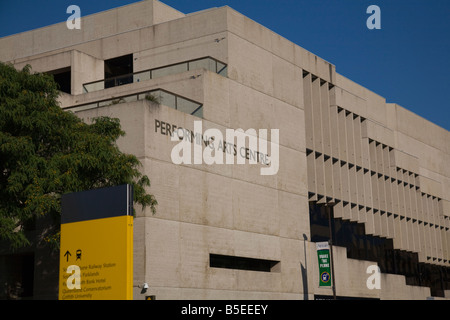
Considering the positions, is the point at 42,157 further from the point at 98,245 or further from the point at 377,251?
the point at 377,251

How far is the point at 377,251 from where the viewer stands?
54812 millimetres

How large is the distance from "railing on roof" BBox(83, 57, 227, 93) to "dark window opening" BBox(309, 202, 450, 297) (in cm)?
1263

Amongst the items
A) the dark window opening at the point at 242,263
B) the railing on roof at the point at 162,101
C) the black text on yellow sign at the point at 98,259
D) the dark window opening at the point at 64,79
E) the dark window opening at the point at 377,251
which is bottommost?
the black text on yellow sign at the point at 98,259

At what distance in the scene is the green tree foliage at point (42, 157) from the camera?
29.3 m

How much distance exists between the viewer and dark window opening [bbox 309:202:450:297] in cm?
4881

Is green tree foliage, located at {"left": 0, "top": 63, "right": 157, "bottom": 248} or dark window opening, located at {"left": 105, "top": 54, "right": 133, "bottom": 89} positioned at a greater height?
dark window opening, located at {"left": 105, "top": 54, "right": 133, "bottom": 89}

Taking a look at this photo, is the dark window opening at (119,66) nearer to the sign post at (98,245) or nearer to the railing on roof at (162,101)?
the railing on roof at (162,101)

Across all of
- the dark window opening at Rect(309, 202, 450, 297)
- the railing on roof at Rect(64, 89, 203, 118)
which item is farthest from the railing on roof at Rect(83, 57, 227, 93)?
the dark window opening at Rect(309, 202, 450, 297)

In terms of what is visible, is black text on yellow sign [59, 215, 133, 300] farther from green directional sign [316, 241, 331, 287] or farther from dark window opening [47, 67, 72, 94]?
dark window opening [47, 67, 72, 94]

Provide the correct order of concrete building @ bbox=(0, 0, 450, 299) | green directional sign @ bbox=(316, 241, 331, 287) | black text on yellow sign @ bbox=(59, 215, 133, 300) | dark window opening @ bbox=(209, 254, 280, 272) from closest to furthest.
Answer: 1. black text on yellow sign @ bbox=(59, 215, 133, 300)
2. concrete building @ bbox=(0, 0, 450, 299)
3. dark window opening @ bbox=(209, 254, 280, 272)
4. green directional sign @ bbox=(316, 241, 331, 287)

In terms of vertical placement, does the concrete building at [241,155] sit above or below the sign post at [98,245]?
above

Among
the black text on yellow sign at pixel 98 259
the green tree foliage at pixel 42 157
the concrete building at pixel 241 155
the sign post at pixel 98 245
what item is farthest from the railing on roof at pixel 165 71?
the black text on yellow sign at pixel 98 259

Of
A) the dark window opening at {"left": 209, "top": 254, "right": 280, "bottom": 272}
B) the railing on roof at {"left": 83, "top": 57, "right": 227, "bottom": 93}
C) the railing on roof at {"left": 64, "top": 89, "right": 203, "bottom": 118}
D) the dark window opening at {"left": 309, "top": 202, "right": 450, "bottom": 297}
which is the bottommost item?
the dark window opening at {"left": 209, "top": 254, "right": 280, "bottom": 272}

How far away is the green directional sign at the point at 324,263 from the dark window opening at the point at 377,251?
8.90ft
